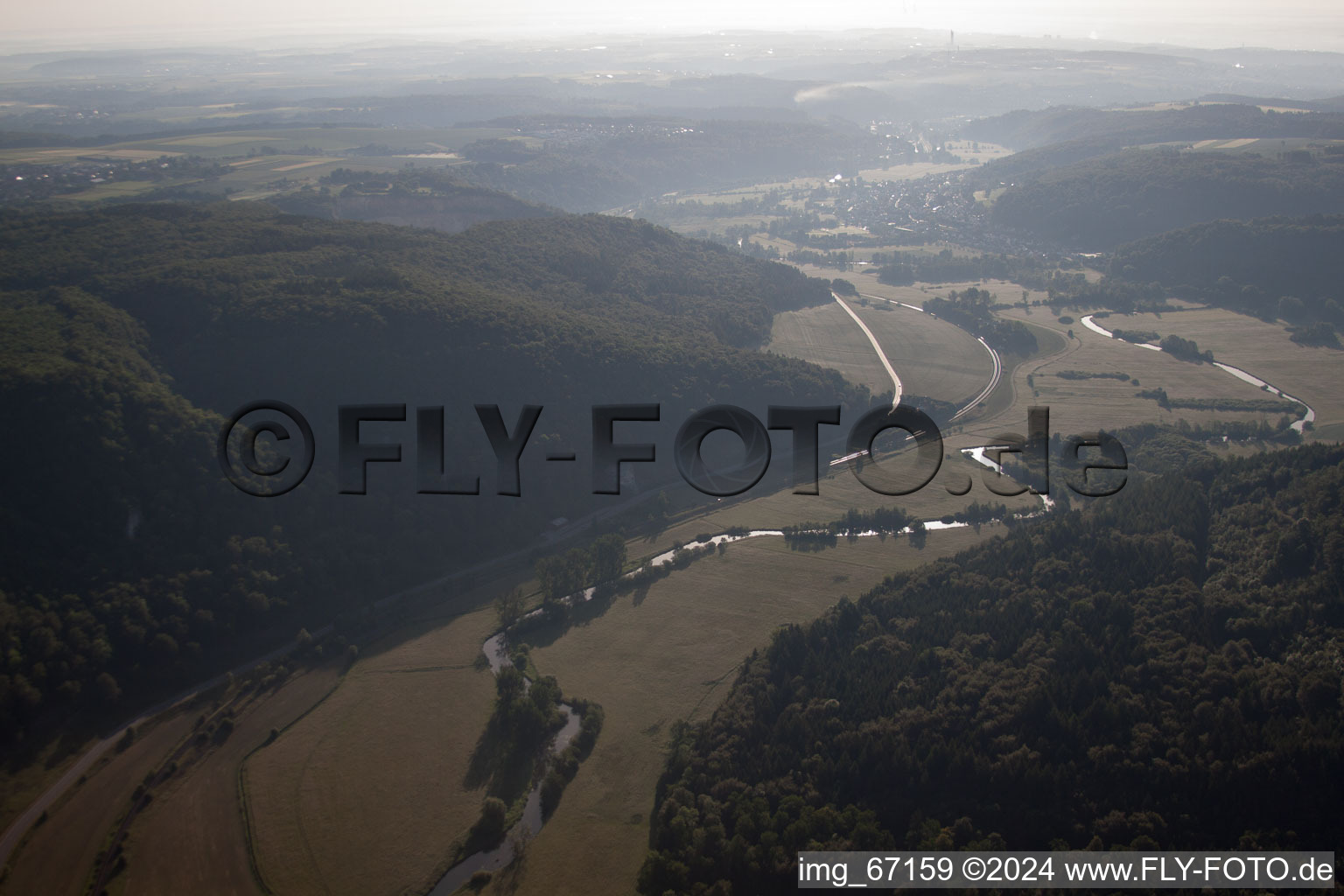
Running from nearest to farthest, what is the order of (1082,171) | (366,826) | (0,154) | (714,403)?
(366,826), (714,403), (0,154), (1082,171)

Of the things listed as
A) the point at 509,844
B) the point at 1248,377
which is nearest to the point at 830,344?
the point at 1248,377

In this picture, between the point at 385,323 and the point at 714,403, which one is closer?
the point at 385,323

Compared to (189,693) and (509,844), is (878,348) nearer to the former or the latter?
(509,844)

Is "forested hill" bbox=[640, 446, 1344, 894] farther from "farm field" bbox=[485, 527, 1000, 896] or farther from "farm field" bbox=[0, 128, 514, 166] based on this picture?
"farm field" bbox=[0, 128, 514, 166]

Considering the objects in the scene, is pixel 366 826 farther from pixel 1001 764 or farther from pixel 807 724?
pixel 1001 764

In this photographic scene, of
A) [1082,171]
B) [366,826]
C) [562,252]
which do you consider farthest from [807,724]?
[1082,171]
